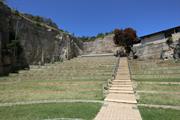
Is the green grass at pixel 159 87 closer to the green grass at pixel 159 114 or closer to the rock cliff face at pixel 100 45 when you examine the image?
the green grass at pixel 159 114

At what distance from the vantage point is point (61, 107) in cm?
881

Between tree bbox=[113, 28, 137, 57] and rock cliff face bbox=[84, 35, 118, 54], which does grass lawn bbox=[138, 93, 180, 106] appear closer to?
tree bbox=[113, 28, 137, 57]

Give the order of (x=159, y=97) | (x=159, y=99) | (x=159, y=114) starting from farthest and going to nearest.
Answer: (x=159, y=97)
(x=159, y=99)
(x=159, y=114)

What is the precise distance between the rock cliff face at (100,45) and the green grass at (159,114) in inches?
1613

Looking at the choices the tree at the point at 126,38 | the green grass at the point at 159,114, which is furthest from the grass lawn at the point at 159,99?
the tree at the point at 126,38

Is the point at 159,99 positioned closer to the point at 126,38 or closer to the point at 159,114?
the point at 159,114

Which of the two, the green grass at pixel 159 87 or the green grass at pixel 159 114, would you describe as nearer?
the green grass at pixel 159 114

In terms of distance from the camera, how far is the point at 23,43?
27828 millimetres

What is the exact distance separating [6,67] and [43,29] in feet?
40.4

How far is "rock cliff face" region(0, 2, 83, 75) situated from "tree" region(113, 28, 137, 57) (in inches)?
527

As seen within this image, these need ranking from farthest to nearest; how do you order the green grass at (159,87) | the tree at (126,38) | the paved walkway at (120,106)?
the tree at (126,38)
the green grass at (159,87)
the paved walkway at (120,106)

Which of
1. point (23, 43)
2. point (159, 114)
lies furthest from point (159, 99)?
point (23, 43)

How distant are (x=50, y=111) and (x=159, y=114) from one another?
4246mm

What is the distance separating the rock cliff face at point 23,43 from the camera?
78.9 ft
